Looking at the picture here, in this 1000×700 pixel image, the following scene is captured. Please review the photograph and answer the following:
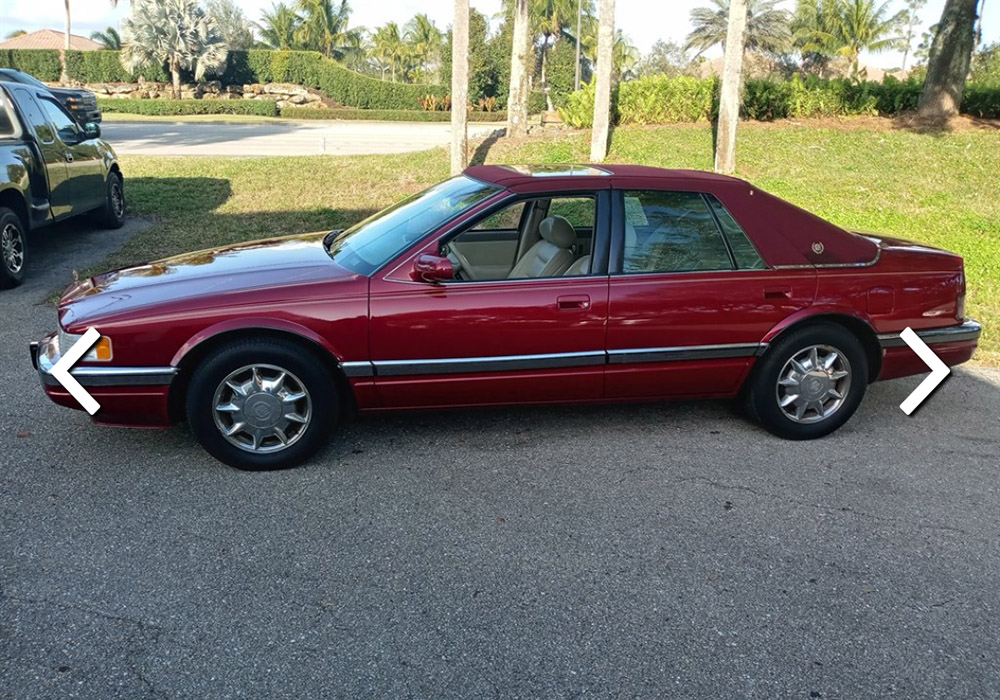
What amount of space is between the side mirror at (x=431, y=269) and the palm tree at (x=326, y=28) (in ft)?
216

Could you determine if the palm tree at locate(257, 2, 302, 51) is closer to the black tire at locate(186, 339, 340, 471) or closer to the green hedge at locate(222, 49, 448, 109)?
the green hedge at locate(222, 49, 448, 109)

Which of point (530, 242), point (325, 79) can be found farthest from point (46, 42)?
point (530, 242)

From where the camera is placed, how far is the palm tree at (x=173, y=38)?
4144 cm

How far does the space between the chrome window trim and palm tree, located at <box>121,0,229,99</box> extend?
143 feet

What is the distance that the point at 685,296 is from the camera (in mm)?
4527

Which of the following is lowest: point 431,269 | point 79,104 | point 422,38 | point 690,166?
point 431,269

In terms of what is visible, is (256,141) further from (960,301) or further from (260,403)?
(960,301)

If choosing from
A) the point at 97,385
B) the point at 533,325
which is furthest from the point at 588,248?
the point at 97,385

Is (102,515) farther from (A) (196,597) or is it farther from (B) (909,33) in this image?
(B) (909,33)

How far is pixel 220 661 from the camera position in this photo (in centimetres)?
282

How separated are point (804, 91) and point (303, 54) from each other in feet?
111

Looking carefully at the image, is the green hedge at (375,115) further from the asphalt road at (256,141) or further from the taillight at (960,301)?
the taillight at (960,301)

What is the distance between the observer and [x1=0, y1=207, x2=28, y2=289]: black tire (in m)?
7.87

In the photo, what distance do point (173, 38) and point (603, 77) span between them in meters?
35.0
